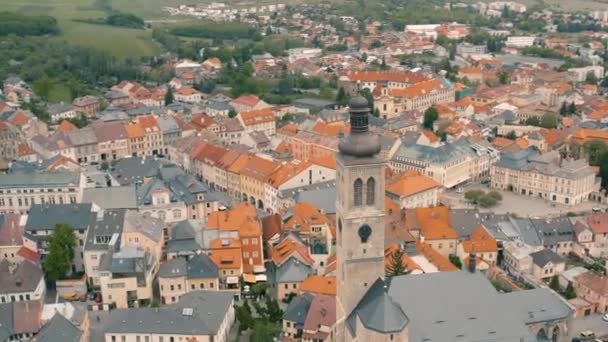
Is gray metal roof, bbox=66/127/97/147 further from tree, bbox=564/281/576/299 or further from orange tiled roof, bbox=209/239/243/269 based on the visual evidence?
tree, bbox=564/281/576/299

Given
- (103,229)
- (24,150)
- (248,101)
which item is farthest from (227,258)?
(248,101)

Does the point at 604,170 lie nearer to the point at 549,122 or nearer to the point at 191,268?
the point at 549,122

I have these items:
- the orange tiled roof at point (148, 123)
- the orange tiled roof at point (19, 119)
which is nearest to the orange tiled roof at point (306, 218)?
the orange tiled roof at point (148, 123)

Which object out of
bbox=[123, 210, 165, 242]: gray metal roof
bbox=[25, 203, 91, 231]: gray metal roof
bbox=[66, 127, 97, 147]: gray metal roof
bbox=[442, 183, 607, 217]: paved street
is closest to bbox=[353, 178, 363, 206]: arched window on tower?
bbox=[123, 210, 165, 242]: gray metal roof

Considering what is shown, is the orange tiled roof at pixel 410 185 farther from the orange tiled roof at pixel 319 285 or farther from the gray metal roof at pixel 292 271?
the orange tiled roof at pixel 319 285

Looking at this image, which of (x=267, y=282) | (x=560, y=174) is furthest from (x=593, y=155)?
(x=267, y=282)

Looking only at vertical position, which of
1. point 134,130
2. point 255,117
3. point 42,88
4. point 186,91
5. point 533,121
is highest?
point 42,88
